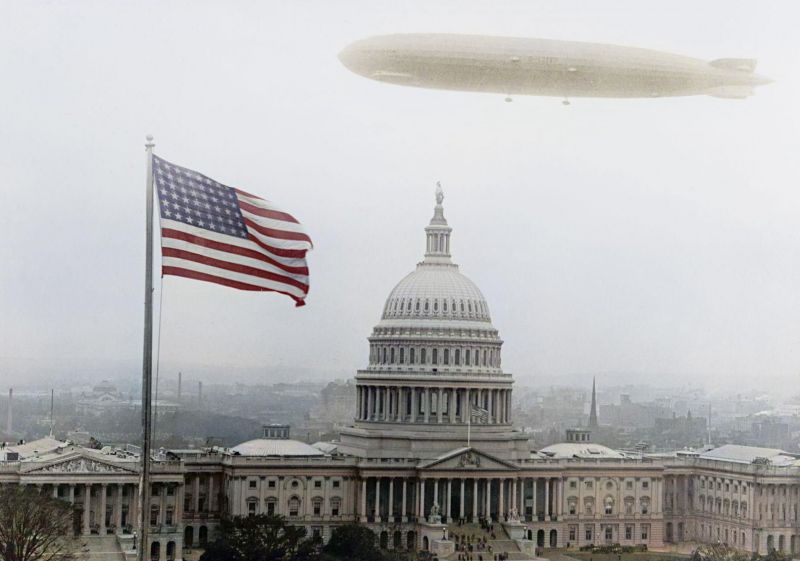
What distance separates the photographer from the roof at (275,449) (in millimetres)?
156500

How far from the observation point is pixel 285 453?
157625mm

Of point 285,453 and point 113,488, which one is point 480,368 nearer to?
point 285,453

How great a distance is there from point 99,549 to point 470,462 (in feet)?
140

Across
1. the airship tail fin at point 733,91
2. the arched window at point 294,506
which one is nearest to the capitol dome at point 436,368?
the arched window at point 294,506

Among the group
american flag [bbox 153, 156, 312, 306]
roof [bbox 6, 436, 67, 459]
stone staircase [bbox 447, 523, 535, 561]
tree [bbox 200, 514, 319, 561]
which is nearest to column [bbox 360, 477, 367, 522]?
stone staircase [bbox 447, 523, 535, 561]

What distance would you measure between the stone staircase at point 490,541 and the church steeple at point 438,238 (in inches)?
1154

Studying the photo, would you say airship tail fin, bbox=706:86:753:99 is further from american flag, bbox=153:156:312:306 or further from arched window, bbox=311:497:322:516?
arched window, bbox=311:497:322:516

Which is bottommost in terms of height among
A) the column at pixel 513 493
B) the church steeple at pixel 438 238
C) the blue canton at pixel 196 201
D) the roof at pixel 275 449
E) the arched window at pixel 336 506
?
the arched window at pixel 336 506

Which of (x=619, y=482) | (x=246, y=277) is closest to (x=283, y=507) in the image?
(x=619, y=482)

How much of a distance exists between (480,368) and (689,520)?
24378mm

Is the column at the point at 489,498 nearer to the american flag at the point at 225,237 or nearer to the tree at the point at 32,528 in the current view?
the tree at the point at 32,528

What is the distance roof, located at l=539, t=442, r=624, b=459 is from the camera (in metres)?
166

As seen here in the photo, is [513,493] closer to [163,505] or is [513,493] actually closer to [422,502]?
[422,502]

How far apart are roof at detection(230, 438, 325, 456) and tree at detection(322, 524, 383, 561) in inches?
711
